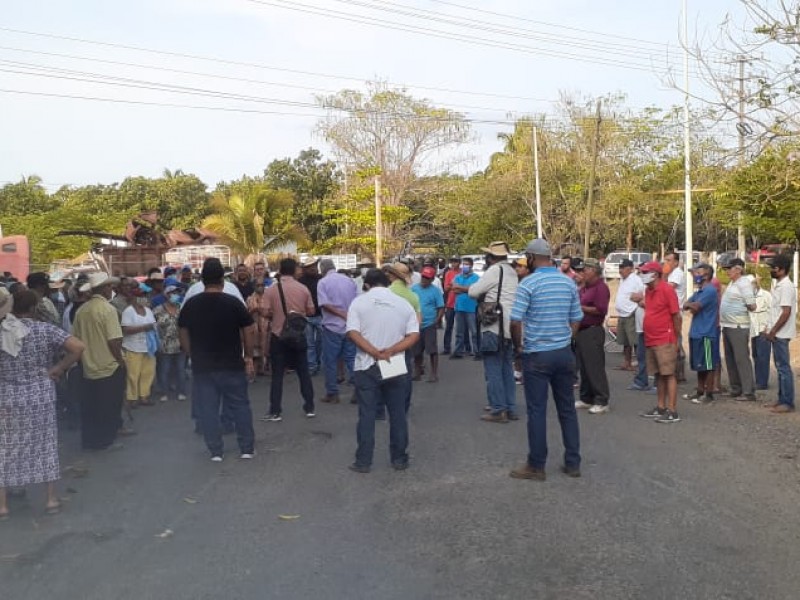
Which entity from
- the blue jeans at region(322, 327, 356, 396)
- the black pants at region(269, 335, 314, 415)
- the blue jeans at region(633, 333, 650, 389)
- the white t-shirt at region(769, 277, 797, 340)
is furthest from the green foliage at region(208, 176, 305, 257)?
the white t-shirt at region(769, 277, 797, 340)

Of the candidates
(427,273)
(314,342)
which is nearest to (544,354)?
(427,273)

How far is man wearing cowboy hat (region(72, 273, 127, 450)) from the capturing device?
26.1 feet

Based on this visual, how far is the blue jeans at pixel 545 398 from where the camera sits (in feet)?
22.1

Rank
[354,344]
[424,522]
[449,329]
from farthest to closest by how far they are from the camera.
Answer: [449,329]
[354,344]
[424,522]

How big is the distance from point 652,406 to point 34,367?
6975 mm

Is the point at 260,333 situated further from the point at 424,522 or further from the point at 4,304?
the point at 424,522

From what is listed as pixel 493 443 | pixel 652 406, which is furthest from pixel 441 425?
pixel 652 406

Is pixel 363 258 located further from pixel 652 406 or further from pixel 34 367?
pixel 34 367

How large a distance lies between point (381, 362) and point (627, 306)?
21.0ft

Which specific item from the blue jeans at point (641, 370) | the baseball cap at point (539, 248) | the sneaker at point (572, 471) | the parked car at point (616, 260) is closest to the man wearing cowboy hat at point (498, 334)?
the baseball cap at point (539, 248)

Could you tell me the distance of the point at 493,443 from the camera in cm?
813

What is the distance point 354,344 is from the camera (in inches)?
298

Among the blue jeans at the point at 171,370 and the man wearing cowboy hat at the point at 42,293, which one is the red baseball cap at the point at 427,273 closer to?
the blue jeans at the point at 171,370

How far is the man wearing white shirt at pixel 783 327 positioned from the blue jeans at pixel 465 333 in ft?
18.9
